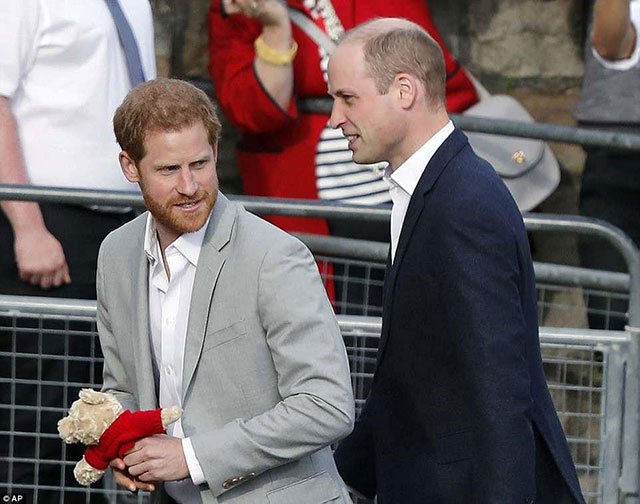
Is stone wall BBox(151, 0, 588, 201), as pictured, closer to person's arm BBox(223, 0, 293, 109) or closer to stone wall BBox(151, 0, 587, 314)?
stone wall BBox(151, 0, 587, 314)

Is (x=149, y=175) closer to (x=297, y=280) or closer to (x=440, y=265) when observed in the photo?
(x=297, y=280)

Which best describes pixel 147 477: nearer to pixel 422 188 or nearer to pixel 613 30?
pixel 422 188

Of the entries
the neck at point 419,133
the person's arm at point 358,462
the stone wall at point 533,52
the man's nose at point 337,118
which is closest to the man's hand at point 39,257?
the person's arm at point 358,462

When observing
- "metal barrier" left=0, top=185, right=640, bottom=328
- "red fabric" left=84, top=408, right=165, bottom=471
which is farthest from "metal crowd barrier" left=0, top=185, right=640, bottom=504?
"red fabric" left=84, top=408, right=165, bottom=471

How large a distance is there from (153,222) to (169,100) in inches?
11.9

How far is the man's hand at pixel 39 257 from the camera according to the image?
4270 millimetres

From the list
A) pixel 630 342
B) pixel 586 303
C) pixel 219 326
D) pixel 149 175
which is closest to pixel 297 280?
pixel 219 326

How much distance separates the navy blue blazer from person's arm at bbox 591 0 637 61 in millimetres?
2184

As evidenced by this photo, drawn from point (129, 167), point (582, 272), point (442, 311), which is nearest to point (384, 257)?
point (582, 272)

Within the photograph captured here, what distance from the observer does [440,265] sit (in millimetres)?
3047

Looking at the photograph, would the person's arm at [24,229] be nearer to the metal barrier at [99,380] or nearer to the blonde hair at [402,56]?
the metal barrier at [99,380]

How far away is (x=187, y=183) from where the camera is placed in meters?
2.90

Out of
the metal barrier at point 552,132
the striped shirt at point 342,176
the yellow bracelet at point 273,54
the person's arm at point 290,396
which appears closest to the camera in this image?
the person's arm at point 290,396

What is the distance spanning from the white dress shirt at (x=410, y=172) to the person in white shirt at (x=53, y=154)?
137 cm
